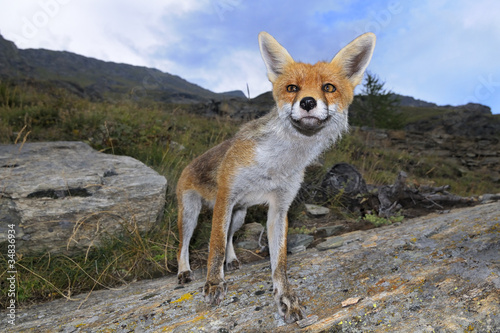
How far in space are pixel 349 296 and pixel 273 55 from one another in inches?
97.6

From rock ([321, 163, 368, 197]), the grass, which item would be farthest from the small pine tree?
rock ([321, 163, 368, 197])

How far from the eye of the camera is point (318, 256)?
3152 millimetres

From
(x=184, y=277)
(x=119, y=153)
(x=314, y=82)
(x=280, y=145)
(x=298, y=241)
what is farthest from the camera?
(x=119, y=153)

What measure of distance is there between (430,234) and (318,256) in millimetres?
1346

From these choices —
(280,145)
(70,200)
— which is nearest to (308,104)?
(280,145)

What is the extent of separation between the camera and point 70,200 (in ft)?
11.7

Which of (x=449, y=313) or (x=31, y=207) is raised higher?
(x=31, y=207)

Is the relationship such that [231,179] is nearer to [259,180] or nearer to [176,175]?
[259,180]

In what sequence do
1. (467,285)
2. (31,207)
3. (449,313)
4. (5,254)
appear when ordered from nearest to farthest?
(449,313) → (467,285) → (5,254) → (31,207)

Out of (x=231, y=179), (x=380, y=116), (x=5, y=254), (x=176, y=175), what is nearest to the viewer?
(x=231, y=179)

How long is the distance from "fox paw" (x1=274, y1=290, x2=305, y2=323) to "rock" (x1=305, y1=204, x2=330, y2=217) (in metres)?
3.10

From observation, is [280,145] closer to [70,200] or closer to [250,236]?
[250,236]

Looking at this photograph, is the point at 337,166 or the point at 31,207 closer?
the point at 31,207

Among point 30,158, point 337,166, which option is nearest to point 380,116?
point 337,166
